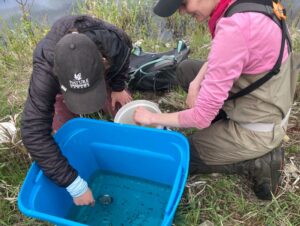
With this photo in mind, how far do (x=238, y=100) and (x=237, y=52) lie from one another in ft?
1.26

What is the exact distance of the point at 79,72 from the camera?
1568mm

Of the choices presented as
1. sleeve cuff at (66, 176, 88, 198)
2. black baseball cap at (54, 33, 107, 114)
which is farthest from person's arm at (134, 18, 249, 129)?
sleeve cuff at (66, 176, 88, 198)

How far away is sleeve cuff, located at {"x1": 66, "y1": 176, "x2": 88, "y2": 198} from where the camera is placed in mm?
1790

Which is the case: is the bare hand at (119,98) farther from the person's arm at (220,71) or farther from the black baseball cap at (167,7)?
the black baseball cap at (167,7)

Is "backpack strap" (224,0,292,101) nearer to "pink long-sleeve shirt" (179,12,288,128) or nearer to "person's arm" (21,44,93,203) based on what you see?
"pink long-sleeve shirt" (179,12,288,128)

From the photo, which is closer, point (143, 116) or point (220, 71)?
point (220, 71)

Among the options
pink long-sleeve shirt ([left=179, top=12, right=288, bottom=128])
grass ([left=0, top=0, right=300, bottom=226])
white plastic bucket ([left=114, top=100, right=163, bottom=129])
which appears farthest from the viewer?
white plastic bucket ([left=114, top=100, right=163, bottom=129])

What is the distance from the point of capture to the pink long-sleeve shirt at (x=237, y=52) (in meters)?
1.47

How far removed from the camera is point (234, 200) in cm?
194

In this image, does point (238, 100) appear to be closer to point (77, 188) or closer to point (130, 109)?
point (130, 109)

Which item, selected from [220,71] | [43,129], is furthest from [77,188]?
[220,71]

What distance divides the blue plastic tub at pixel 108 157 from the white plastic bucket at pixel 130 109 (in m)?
0.16

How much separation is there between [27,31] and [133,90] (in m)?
1.65

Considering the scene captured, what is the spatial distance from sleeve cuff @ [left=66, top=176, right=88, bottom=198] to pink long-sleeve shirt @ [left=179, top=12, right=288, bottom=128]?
28.1 inches
